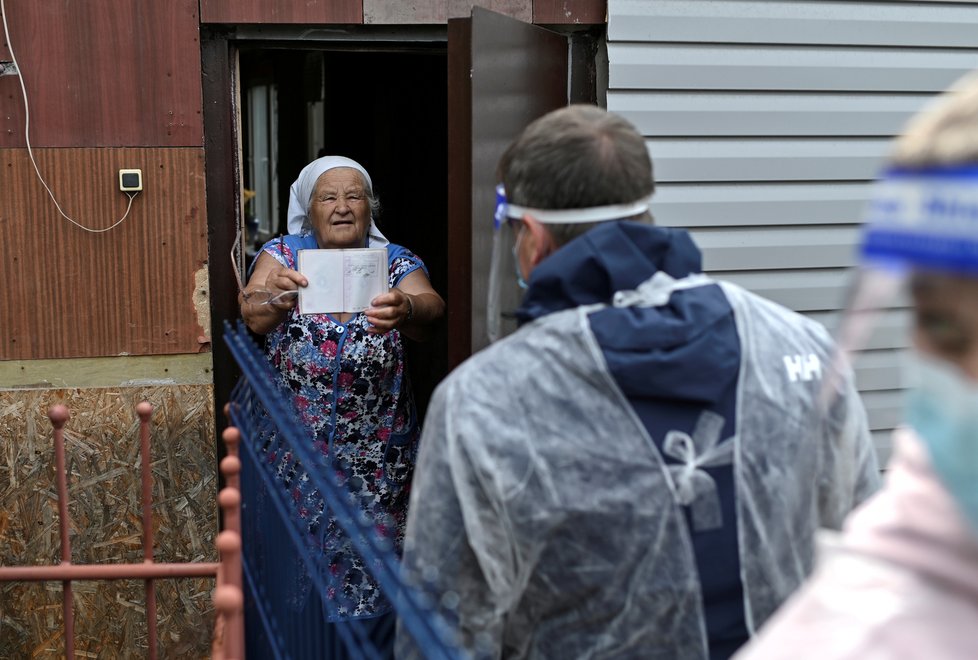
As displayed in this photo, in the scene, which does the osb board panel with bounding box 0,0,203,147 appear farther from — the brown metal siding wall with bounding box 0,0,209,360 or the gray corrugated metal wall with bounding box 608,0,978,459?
the gray corrugated metal wall with bounding box 608,0,978,459

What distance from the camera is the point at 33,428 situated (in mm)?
3982

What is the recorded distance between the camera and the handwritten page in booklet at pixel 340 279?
11.8ft

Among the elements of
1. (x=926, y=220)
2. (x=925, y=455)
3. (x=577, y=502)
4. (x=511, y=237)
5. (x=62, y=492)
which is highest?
(x=926, y=220)

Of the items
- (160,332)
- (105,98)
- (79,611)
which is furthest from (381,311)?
(79,611)

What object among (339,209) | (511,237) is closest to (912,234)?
(511,237)

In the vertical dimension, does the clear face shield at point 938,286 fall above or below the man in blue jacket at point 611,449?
above

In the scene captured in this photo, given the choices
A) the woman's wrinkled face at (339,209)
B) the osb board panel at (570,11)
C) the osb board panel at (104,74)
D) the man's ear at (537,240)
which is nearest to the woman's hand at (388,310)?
the woman's wrinkled face at (339,209)

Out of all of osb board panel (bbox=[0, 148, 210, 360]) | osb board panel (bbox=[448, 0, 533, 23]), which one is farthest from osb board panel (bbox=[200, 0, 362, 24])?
osb board panel (bbox=[0, 148, 210, 360])

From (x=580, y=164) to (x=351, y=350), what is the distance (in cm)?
212

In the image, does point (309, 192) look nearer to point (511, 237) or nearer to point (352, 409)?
point (352, 409)

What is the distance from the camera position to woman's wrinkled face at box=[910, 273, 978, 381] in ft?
3.10

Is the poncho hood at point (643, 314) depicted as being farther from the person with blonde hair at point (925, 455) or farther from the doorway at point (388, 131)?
the doorway at point (388, 131)

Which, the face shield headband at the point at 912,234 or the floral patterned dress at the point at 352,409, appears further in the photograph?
the floral patterned dress at the point at 352,409

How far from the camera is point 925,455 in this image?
0.99 m
